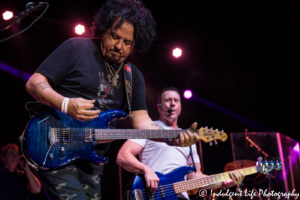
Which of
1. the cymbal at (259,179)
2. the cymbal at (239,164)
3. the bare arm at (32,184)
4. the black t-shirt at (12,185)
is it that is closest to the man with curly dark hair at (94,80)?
the bare arm at (32,184)

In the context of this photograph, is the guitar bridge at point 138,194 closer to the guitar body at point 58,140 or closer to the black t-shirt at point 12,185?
the guitar body at point 58,140

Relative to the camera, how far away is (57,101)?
1697 mm

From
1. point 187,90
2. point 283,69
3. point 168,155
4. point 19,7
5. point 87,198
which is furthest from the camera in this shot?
point 187,90

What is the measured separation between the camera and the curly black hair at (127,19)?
2398 millimetres

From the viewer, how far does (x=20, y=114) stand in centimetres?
616

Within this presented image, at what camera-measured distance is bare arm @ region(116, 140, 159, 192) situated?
10.4 feet

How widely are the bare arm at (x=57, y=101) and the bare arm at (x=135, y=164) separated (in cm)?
180

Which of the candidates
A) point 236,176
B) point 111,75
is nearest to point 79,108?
point 111,75

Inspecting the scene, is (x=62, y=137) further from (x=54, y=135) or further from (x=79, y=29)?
(x=79, y=29)

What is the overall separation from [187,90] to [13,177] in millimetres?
5784

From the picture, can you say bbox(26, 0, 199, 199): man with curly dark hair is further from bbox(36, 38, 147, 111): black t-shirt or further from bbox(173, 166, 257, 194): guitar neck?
bbox(173, 166, 257, 194): guitar neck

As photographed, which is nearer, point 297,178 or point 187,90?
point 297,178

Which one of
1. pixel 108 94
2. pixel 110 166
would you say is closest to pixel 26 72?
pixel 110 166

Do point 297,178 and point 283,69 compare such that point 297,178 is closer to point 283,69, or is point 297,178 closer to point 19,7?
point 283,69
